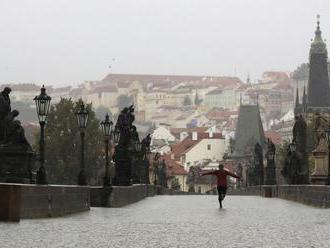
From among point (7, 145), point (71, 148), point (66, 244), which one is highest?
point (71, 148)

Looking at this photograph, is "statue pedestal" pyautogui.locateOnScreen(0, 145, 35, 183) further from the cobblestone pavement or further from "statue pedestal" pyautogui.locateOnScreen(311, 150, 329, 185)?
"statue pedestal" pyautogui.locateOnScreen(311, 150, 329, 185)

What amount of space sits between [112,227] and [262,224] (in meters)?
3.26

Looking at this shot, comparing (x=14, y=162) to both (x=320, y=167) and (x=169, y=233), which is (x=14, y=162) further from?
(x=320, y=167)

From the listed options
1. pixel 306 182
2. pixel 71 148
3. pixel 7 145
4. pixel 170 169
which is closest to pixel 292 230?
pixel 7 145

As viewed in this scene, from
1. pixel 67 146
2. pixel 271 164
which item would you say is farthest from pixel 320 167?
pixel 67 146

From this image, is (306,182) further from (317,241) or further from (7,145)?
(317,241)

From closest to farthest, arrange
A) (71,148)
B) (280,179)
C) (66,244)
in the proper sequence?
(66,244) → (71,148) → (280,179)

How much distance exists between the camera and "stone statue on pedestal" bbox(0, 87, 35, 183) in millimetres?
29828

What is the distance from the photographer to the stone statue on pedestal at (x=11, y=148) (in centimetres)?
2983

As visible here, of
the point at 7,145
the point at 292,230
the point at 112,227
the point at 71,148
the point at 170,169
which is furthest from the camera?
the point at 170,169

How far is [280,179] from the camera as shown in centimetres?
12319

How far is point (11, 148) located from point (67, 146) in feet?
241

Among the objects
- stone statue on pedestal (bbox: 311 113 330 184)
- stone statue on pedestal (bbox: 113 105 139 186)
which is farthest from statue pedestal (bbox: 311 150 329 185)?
stone statue on pedestal (bbox: 113 105 139 186)

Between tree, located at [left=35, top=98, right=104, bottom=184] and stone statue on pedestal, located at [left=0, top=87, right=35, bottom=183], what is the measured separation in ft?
222
